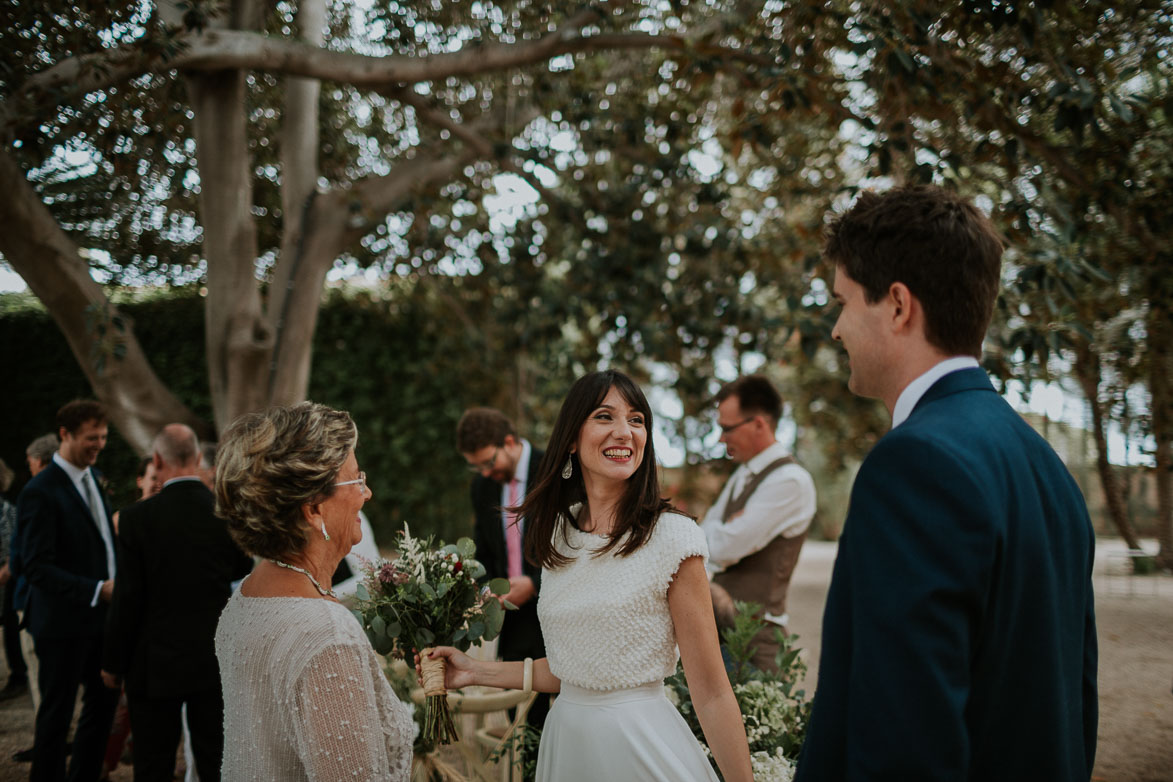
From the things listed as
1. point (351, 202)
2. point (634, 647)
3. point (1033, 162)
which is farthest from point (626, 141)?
point (634, 647)

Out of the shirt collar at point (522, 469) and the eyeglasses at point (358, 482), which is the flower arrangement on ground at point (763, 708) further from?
the shirt collar at point (522, 469)

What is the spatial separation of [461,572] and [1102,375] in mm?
9250

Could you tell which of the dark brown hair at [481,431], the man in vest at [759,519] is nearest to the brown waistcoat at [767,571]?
the man in vest at [759,519]

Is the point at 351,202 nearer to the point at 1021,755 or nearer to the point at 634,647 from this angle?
the point at 634,647

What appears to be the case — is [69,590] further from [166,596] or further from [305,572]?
[305,572]

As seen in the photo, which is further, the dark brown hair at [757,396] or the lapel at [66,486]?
the lapel at [66,486]

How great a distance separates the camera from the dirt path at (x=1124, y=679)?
5492 mm

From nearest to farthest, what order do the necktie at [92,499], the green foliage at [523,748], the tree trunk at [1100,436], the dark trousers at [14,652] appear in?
the green foliage at [523,748] → the necktie at [92,499] → the dark trousers at [14,652] → the tree trunk at [1100,436]

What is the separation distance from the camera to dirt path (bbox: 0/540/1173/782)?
5.49 metres

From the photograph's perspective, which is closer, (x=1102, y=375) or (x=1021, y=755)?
(x=1021, y=755)

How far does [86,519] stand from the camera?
503 cm

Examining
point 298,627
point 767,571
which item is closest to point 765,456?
point 767,571

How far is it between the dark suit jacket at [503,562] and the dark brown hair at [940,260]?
2.70 metres

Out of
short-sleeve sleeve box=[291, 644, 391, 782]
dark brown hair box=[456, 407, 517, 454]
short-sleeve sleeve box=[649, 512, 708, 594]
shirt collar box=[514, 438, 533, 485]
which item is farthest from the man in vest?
short-sleeve sleeve box=[291, 644, 391, 782]
